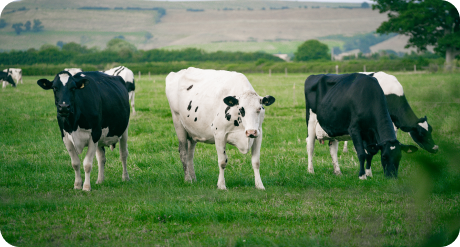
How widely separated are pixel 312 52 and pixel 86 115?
109424mm

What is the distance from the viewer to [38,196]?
7289mm

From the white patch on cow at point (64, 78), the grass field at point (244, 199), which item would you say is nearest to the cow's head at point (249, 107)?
the grass field at point (244, 199)

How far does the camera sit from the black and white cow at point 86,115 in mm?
7586

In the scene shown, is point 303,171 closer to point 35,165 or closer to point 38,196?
point 38,196

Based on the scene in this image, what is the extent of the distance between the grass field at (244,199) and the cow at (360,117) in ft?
1.94

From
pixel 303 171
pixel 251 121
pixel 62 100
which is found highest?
pixel 62 100

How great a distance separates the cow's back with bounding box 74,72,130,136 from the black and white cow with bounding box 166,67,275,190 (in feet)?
3.62

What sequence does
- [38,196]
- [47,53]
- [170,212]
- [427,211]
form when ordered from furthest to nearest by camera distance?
Answer: [47,53] → [38,196] → [170,212] → [427,211]

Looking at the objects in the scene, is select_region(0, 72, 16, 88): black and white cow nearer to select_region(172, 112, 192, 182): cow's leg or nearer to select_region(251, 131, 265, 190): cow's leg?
select_region(172, 112, 192, 182): cow's leg

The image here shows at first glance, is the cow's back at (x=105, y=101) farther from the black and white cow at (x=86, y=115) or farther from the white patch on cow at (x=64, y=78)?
the white patch on cow at (x=64, y=78)

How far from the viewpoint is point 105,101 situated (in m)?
8.59

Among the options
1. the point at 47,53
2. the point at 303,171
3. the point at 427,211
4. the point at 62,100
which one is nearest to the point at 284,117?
the point at 303,171

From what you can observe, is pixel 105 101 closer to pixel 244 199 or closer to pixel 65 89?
pixel 65 89

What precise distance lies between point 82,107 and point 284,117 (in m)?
11.1
